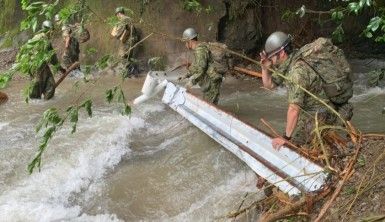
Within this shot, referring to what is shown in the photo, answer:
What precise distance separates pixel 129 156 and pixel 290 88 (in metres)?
2.97

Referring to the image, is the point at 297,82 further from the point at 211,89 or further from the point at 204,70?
the point at 211,89

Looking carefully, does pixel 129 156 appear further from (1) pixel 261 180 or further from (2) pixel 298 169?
(2) pixel 298 169

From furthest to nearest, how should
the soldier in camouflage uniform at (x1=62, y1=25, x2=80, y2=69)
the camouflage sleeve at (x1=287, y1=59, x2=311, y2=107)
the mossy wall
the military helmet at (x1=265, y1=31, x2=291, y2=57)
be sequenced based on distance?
the mossy wall → the soldier in camouflage uniform at (x1=62, y1=25, x2=80, y2=69) → the military helmet at (x1=265, y1=31, x2=291, y2=57) → the camouflage sleeve at (x1=287, y1=59, x2=311, y2=107)

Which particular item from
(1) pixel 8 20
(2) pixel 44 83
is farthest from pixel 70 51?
(1) pixel 8 20

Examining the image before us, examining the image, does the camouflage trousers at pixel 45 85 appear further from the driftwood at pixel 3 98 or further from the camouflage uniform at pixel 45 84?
the driftwood at pixel 3 98

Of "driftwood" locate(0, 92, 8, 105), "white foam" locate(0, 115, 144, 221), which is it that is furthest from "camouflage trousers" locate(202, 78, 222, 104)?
"driftwood" locate(0, 92, 8, 105)

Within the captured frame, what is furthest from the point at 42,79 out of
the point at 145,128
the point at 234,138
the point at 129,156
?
the point at 234,138

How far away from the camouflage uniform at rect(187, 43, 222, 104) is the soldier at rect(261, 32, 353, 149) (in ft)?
7.50

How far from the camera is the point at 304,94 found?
4.72m

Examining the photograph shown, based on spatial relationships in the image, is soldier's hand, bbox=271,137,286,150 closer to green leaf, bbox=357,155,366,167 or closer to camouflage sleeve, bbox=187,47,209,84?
green leaf, bbox=357,155,366,167

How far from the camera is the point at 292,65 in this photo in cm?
478

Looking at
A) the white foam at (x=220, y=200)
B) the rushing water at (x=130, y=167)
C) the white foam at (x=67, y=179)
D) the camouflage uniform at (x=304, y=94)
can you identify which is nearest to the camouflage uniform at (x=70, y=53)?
the rushing water at (x=130, y=167)

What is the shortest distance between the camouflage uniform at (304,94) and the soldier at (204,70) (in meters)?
2.21

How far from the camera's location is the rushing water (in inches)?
214
